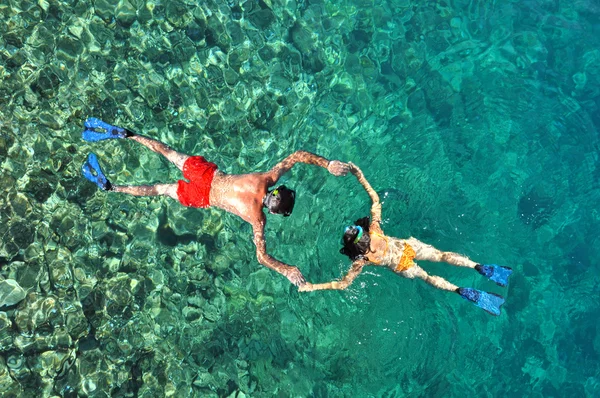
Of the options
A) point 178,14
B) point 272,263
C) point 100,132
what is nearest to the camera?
point 272,263

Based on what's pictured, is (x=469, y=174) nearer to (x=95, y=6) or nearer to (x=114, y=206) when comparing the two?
(x=114, y=206)

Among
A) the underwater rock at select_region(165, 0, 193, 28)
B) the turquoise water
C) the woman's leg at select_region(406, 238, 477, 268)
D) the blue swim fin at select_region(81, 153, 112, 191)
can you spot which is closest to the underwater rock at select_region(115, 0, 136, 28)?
the turquoise water

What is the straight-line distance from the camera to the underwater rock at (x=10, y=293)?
703 centimetres

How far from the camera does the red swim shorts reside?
6.73 m

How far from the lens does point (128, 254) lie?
25.2 feet

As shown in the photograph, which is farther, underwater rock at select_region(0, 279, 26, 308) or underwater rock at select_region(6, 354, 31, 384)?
underwater rock at select_region(0, 279, 26, 308)

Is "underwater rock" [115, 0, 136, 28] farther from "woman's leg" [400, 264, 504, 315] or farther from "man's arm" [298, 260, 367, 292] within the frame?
"woman's leg" [400, 264, 504, 315]

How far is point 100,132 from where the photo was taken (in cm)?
745

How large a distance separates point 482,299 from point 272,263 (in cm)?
287

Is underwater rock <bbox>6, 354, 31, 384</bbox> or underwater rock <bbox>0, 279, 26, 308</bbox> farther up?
underwater rock <bbox>0, 279, 26, 308</bbox>

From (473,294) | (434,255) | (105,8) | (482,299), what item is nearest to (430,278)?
(434,255)

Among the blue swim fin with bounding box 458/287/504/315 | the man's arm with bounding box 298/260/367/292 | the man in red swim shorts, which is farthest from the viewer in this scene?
the blue swim fin with bounding box 458/287/504/315

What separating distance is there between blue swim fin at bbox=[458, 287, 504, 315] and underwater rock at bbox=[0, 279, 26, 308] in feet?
20.4

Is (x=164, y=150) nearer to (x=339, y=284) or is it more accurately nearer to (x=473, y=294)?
(x=339, y=284)
